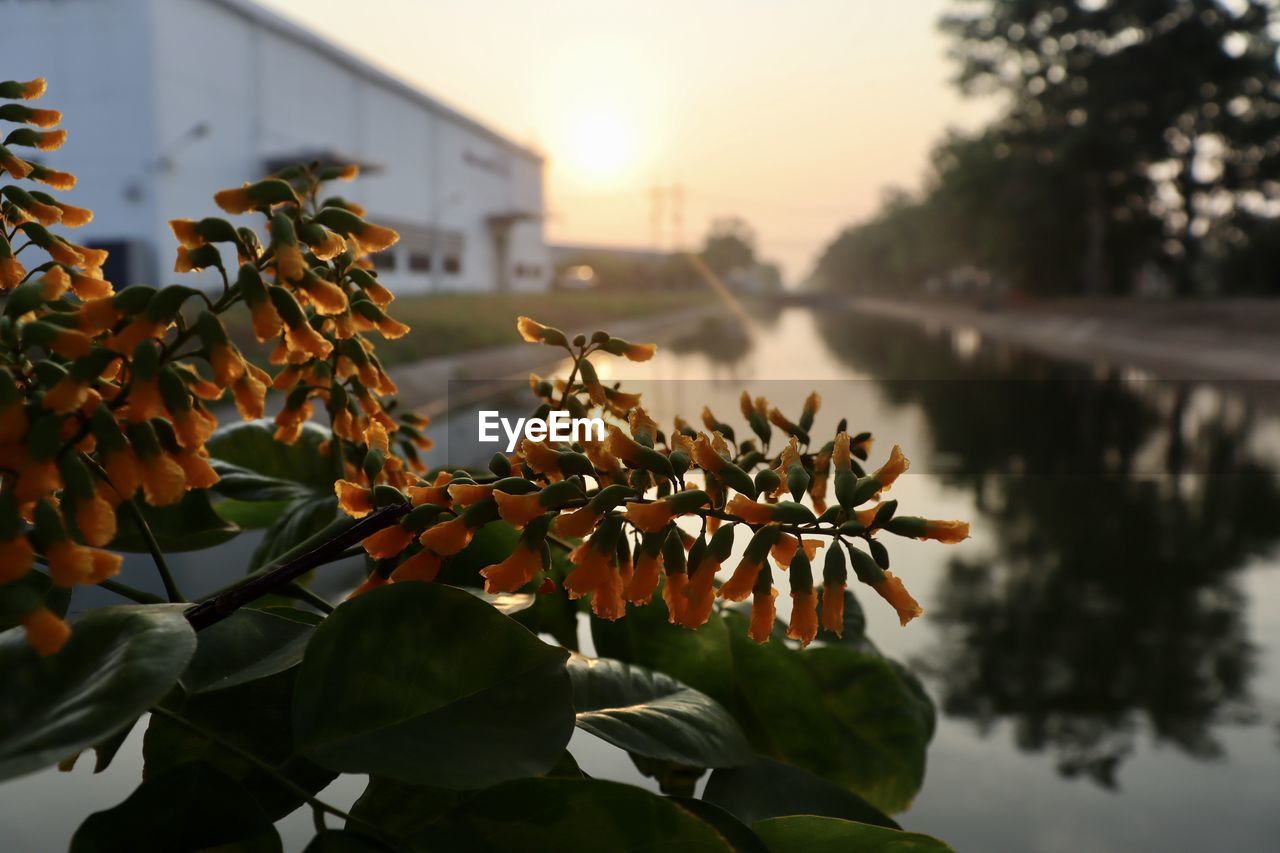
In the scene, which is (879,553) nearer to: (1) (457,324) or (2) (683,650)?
(2) (683,650)

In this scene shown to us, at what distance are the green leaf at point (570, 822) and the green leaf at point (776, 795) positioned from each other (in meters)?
0.13

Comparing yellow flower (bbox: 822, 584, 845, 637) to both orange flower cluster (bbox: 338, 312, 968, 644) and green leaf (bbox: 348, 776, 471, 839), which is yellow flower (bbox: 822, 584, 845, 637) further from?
green leaf (bbox: 348, 776, 471, 839)

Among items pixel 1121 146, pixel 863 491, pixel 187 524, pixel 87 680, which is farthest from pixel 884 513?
pixel 1121 146

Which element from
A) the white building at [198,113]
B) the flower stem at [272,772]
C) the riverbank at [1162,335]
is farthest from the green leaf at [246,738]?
the riverbank at [1162,335]

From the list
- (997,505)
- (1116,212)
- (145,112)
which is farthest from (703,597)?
(1116,212)

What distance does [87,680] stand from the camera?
36 cm

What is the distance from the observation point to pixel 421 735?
1.30ft

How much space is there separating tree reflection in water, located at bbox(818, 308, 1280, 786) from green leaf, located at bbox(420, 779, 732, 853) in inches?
87.1

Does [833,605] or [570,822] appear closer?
[570,822]

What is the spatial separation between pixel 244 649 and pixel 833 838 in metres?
0.27

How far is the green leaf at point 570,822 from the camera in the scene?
39cm

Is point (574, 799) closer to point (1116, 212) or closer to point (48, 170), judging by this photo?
point (48, 170)

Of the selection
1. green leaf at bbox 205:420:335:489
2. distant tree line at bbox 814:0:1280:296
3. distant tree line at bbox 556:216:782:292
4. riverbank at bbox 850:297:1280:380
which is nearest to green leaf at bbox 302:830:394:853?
green leaf at bbox 205:420:335:489

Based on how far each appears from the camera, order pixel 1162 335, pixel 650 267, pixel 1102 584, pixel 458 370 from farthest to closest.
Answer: pixel 650 267 < pixel 1162 335 < pixel 458 370 < pixel 1102 584
